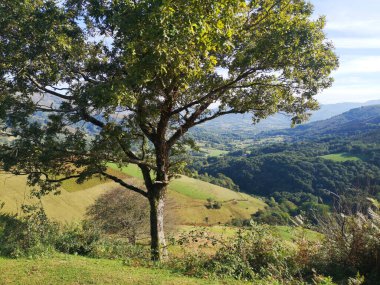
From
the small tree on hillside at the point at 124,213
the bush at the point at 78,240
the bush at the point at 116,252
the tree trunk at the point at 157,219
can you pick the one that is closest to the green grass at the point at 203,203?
the small tree on hillside at the point at 124,213

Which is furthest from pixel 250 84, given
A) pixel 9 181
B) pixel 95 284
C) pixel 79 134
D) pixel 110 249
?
A: pixel 9 181

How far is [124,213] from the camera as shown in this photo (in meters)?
41.2

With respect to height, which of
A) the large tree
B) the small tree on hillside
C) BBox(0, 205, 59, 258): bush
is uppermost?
the large tree

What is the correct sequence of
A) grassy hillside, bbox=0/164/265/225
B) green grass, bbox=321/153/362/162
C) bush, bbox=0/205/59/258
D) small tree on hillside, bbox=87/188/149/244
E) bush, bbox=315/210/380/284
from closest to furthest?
bush, bbox=315/210/380/284 < bush, bbox=0/205/59/258 < small tree on hillside, bbox=87/188/149/244 < grassy hillside, bbox=0/164/265/225 < green grass, bbox=321/153/362/162

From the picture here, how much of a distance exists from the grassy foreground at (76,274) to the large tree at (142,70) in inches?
78.8

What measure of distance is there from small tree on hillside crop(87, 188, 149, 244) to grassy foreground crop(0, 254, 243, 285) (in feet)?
103

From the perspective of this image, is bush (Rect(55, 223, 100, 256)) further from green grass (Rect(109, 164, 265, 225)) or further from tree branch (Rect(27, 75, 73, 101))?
green grass (Rect(109, 164, 265, 225))

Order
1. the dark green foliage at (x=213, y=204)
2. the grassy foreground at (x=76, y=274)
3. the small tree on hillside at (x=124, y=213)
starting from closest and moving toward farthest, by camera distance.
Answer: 1. the grassy foreground at (x=76, y=274)
2. the small tree on hillside at (x=124, y=213)
3. the dark green foliage at (x=213, y=204)

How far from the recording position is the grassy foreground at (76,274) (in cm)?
786

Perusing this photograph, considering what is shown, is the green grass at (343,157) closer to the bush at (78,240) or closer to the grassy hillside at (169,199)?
the grassy hillside at (169,199)

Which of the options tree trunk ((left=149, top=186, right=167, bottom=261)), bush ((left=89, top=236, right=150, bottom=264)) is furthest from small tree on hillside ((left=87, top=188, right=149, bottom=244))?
bush ((left=89, top=236, right=150, bottom=264))

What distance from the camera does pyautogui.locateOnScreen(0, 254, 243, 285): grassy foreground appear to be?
310 inches

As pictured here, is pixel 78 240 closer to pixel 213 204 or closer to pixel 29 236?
pixel 29 236

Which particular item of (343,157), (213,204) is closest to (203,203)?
(213,204)
